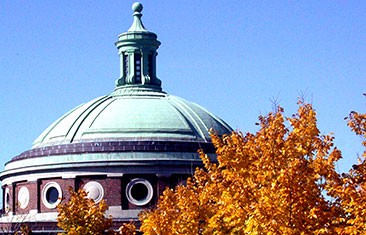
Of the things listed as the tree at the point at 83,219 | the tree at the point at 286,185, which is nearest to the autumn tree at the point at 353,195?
the tree at the point at 286,185

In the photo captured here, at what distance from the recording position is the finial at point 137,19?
87.8m

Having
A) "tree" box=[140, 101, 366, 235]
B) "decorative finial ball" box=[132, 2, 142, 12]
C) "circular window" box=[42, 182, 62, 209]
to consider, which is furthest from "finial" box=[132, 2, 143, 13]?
"tree" box=[140, 101, 366, 235]

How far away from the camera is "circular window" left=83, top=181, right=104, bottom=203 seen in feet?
259

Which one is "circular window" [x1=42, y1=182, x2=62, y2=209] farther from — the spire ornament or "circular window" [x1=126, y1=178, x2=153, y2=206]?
the spire ornament

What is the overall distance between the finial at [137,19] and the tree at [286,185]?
4967 cm

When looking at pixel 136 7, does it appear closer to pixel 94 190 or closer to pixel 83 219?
pixel 94 190

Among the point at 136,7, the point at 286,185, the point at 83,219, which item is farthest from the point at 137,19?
the point at 286,185

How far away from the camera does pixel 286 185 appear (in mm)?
32688

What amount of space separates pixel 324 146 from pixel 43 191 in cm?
4848

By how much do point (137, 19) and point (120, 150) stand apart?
42.4ft

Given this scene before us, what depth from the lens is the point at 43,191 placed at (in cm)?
8150

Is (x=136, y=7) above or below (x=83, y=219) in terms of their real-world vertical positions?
above

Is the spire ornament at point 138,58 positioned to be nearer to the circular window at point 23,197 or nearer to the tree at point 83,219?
the circular window at point 23,197

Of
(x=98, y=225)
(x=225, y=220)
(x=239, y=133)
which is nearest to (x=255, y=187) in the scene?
(x=225, y=220)
